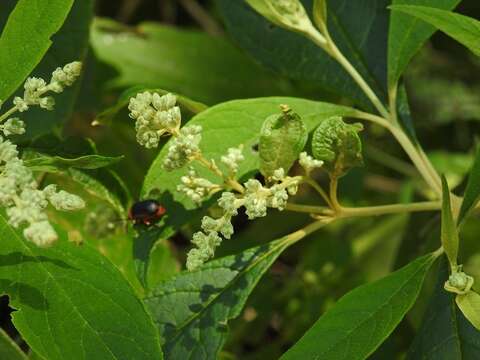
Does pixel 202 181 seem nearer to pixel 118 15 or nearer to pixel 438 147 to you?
pixel 438 147

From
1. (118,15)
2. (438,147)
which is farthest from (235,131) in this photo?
(118,15)

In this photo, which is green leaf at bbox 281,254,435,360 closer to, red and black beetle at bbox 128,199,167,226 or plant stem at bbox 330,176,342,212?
plant stem at bbox 330,176,342,212

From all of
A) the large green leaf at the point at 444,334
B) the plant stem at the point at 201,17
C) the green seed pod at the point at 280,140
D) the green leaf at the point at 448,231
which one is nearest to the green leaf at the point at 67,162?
the green seed pod at the point at 280,140

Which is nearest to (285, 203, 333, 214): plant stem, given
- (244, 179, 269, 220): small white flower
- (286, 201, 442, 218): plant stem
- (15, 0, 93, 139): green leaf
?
(286, 201, 442, 218): plant stem

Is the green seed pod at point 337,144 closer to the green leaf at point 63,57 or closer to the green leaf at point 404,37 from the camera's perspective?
the green leaf at point 404,37

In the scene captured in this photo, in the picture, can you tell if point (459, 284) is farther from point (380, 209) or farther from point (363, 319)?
point (380, 209)

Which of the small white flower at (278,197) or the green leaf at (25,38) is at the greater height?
the green leaf at (25,38)
